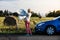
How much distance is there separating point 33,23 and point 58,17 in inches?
45.8

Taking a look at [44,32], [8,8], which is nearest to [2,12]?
[8,8]

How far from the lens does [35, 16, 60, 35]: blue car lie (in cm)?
1038

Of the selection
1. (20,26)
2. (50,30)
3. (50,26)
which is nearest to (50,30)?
(50,30)

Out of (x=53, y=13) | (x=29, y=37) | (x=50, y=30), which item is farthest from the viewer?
(x=50, y=30)

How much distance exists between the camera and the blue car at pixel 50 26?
34.1ft

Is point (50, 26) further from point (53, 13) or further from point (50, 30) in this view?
point (53, 13)

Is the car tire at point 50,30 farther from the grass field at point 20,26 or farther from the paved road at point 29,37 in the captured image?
the grass field at point 20,26

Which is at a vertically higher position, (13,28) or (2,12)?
(2,12)

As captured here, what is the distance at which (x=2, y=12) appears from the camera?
10.2 metres

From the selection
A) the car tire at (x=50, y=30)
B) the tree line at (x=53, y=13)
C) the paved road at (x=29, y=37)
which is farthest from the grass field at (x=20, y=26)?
the car tire at (x=50, y=30)

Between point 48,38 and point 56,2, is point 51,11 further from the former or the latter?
point 48,38

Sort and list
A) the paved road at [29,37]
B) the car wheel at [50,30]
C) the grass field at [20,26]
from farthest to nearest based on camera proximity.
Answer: the car wheel at [50,30]
the grass field at [20,26]
the paved road at [29,37]

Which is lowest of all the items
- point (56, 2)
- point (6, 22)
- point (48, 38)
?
point (48, 38)

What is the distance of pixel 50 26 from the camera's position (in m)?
10.5
